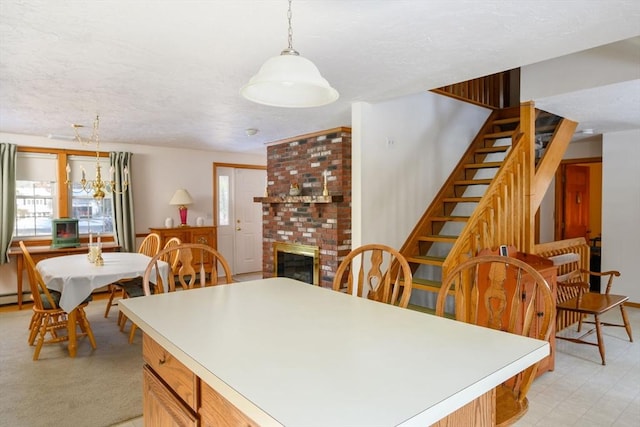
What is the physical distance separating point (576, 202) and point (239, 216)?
5888mm

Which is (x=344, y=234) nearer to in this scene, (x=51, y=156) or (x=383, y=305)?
(x=383, y=305)

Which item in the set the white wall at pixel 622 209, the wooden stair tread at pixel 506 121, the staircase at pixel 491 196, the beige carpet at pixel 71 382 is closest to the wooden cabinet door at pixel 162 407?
the beige carpet at pixel 71 382

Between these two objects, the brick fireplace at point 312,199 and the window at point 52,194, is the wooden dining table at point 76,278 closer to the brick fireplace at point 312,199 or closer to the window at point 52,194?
the brick fireplace at point 312,199

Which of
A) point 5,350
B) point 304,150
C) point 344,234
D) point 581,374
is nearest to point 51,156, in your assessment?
point 5,350

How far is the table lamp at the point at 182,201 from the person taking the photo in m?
6.27

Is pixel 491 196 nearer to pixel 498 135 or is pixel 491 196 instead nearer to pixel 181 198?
pixel 498 135

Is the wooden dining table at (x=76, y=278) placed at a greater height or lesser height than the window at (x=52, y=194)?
lesser

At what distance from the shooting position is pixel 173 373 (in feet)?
4.50

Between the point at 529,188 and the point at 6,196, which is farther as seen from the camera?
the point at 6,196

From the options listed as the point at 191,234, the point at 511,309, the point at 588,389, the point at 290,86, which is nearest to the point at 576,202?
the point at 588,389

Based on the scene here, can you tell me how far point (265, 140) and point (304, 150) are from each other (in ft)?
2.58

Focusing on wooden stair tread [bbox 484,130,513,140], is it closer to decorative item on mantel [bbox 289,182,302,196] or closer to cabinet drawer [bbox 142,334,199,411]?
decorative item on mantel [bbox 289,182,302,196]

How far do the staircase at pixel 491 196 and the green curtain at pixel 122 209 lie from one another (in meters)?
4.11

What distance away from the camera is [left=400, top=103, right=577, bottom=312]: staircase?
325cm
